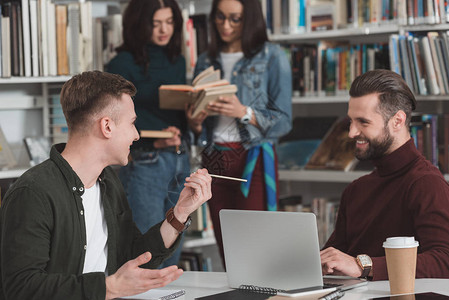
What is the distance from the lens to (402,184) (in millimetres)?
2111

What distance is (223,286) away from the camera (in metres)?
1.84

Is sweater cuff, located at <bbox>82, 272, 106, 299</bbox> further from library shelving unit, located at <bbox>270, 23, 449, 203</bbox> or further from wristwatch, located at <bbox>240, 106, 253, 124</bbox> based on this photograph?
library shelving unit, located at <bbox>270, 23, 449, 203</bbox>

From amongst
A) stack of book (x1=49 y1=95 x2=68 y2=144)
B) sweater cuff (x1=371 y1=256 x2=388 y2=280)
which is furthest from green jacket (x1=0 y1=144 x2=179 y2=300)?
stack of book (x1=49 y1=95 x2=68 y2=144)

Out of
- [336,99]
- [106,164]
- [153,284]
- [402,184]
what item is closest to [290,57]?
[336,99]

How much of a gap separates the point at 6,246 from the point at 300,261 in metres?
0.67

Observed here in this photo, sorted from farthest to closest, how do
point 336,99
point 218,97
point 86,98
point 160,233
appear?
point 336,99 → point 218,97 → point 160,233 → point 86,98

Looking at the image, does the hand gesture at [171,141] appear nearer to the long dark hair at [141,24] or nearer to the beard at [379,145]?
the long dark hair at [141,24]

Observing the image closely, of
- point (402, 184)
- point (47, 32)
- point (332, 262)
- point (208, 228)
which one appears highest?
point (47, 32)

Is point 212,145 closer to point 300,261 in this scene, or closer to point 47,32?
point 47,32

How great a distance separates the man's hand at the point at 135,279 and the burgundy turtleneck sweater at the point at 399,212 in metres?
0.55

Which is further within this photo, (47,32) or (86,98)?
(47,32)

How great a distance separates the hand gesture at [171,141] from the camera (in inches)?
127

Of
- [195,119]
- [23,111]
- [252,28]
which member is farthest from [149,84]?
[23,111]

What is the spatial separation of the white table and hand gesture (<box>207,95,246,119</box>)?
4.09 feet
